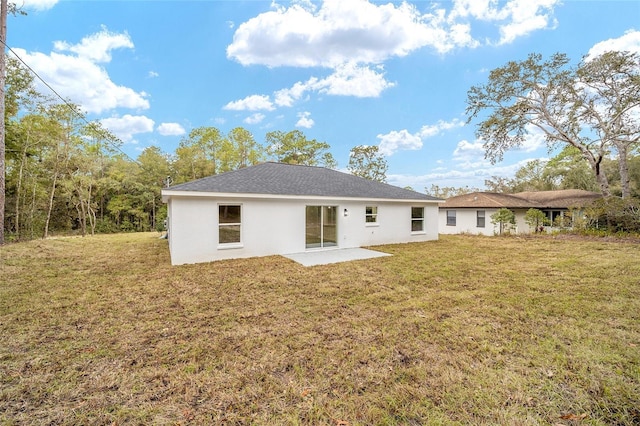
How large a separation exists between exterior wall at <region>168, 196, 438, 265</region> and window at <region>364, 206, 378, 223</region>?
0.15 meters

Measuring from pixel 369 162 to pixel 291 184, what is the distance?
20.3 m

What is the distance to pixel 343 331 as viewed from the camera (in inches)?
138

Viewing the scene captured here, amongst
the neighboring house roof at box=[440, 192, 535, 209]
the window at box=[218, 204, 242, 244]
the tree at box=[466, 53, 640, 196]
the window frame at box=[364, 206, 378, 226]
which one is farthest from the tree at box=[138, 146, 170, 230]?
the tree at box=[466, 53, 640, 196]

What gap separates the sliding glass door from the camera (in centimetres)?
974

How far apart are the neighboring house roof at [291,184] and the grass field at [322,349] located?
10.0ft

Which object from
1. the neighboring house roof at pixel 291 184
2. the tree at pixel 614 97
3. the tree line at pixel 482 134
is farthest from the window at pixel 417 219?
the tree at pixel 614 97

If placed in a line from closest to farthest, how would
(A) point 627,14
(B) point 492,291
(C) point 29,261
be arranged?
(B) point 492,291
(C) point 29,261
(A) point 627,14

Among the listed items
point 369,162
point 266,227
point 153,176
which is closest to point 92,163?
point 153,176

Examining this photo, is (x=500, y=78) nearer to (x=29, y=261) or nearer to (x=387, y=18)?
(x=387, y=18)

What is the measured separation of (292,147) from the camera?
28.7 meters

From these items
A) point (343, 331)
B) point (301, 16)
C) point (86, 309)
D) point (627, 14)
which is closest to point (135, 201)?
point (301, 16)

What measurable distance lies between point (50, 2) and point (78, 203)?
16169 mm

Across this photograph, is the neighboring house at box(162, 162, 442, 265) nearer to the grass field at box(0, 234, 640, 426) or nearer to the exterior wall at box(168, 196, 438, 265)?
the exterior wall at box(168, 196, 438, 265)

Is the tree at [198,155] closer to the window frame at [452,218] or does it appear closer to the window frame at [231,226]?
the window frame at [231,226]
